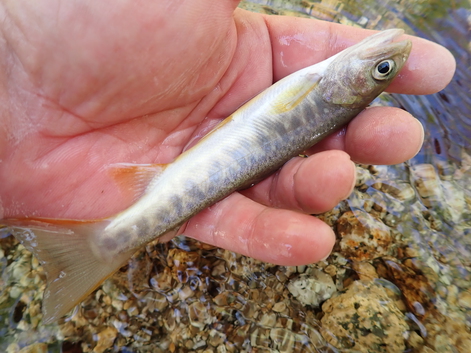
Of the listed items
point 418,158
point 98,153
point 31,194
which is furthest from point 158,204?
point 418,158

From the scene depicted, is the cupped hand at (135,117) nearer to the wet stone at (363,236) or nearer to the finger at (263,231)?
the finger at (263,231)

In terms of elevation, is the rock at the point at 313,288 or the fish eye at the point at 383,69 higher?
the fish eye at the point at 383,69

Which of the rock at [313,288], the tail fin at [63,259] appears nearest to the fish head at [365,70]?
the rock at [313,288]

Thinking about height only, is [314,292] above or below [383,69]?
below

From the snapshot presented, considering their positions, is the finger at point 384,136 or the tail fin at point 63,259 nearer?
the tail fin at point 63,259

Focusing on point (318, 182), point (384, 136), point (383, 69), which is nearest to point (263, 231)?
point (318, 182)

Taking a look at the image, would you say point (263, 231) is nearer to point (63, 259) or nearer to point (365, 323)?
point (63, 259)

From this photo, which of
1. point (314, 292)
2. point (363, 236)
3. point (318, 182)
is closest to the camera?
point (318, 182)

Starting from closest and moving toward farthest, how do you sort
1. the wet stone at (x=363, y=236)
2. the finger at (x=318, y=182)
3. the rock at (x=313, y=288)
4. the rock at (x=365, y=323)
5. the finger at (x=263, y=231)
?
1. the finger at (x=318, y=182)
2. the finger at (x=263, y=231)
3. the rock at (x=365, y=323)
4. the rock at (x=313, y=288)
5. the wet stone at (x=363, y=236)
